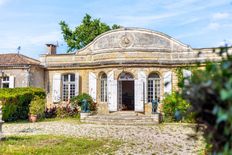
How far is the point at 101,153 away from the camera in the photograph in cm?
912

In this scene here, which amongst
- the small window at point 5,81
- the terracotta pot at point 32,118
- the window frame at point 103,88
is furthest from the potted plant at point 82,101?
the small window at point 5,81

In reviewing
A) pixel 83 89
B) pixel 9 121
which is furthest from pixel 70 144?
pixel 83 89

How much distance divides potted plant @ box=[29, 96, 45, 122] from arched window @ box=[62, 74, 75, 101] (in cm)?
272

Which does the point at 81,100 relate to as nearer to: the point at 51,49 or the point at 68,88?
the point at 68,88

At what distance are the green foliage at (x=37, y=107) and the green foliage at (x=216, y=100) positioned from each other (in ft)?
57.7

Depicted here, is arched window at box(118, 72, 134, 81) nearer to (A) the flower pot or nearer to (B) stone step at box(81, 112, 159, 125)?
(B) stone step at box(81, 112, 159, 125)

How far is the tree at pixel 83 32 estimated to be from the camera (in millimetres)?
32781

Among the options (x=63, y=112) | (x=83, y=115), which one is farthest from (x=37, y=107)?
(x=83, y=115)

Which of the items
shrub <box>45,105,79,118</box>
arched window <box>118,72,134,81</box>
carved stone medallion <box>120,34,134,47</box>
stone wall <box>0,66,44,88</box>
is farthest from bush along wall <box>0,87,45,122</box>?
carved stone medallion <box>120,34,134,47</box>

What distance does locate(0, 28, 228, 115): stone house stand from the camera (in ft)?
66.2

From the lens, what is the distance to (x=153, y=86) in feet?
67.8

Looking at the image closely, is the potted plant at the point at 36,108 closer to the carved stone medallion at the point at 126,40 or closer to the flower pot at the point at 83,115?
the flower pot at the point at 83,115

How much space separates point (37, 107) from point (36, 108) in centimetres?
8

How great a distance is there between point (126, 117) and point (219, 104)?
54.6 feet
